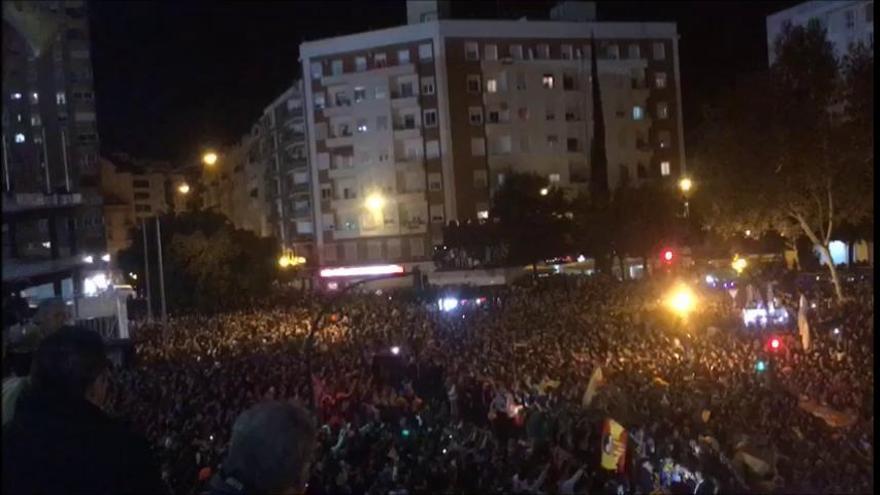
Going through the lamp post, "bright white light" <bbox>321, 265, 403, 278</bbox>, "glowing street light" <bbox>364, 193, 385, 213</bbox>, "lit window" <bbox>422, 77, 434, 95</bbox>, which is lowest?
"bright white light" <bbox>321, 265, 403, 278</bbox>

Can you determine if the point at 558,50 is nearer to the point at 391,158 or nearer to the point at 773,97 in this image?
the point at 391,158

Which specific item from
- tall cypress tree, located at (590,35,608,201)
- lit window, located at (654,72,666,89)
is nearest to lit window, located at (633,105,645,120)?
lit window, located at (654,72,666,89)

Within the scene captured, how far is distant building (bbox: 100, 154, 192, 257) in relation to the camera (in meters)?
66.0

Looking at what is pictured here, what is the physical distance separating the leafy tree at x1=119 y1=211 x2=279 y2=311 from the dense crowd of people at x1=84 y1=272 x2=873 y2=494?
48.7 ft

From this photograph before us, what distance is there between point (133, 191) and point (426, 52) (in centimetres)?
2678

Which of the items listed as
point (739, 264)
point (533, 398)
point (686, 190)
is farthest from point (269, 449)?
point (739, 264)

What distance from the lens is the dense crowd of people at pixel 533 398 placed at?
30.8 ft

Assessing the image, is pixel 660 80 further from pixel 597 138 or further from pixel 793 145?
pixel 793 145

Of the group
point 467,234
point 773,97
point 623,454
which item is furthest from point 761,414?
point 467,234

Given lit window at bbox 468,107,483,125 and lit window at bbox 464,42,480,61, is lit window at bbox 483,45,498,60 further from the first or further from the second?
lit window at bbox 468,107,483,125

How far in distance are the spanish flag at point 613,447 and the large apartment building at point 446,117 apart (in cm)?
4103

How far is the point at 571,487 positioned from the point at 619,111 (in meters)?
46.9

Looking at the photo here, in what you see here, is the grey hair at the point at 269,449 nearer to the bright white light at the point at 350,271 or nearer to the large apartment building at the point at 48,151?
the large apartment building at the point at 48,151

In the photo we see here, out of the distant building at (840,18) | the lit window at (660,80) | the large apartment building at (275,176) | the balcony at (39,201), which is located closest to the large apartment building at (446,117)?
the lit window at (660,80)
